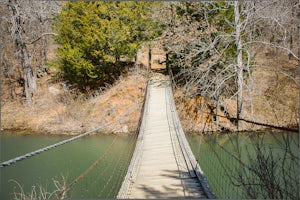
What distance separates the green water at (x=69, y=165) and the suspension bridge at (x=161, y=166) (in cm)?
73

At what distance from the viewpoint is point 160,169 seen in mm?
4586

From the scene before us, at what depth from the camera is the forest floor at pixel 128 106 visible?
1110 centimetres

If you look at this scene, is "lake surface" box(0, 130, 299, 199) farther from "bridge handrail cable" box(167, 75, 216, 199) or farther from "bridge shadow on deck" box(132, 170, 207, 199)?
"bridge shadow on deck" box(132, 170, 207, 199)

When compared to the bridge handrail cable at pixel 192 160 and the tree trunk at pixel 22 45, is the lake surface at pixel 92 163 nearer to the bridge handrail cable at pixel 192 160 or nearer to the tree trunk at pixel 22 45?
the bridge handrail cable at pixel 192 160

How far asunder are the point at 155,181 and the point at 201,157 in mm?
4496

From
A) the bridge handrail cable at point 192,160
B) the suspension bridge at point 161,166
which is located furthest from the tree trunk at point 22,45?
the bridge handrail cable at point 192,160

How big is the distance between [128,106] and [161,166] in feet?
24.6


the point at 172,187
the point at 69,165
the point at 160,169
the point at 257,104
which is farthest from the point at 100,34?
the point at 172,187

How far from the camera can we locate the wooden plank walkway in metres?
3.75

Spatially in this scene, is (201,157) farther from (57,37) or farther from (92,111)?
(57,37)

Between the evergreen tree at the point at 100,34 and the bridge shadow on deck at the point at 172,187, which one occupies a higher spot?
the evergreen tree at the point at 100,34

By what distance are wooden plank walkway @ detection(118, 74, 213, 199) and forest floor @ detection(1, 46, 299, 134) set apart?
12.7 ft

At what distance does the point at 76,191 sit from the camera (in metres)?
6.57

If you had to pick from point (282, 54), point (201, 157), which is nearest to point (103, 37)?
point (201, 157)
